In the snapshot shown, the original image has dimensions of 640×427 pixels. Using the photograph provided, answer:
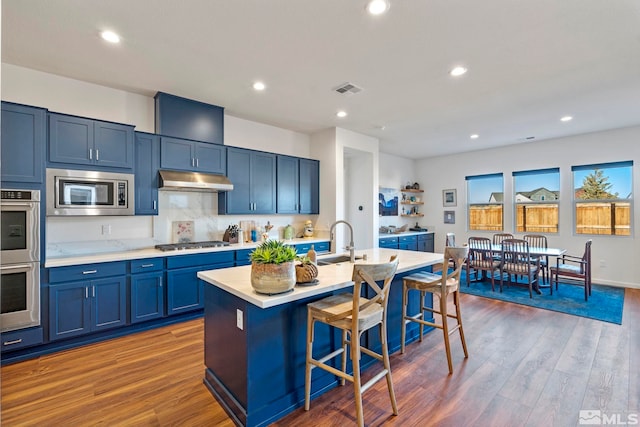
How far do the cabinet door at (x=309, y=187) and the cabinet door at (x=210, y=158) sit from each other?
144 cm

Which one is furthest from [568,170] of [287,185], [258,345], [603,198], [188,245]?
[188,245]

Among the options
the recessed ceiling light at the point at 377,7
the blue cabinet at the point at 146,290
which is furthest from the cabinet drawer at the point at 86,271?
the recessed ceiling light at the point at 377,7

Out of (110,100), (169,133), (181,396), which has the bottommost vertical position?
(181,396)

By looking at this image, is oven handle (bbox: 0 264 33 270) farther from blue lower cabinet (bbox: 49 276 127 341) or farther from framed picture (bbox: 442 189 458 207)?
framed picture (bbox: 442 189 458 207)

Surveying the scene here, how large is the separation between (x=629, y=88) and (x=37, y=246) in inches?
255

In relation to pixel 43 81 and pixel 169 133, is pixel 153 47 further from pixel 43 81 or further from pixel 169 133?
pixel 43 81

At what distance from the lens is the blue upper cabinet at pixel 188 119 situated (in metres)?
3.73

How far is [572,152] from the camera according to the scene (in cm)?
575

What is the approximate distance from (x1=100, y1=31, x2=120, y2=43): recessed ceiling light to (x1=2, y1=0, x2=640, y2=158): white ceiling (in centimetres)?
5

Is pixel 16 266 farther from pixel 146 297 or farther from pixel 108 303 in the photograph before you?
pixel 146 297

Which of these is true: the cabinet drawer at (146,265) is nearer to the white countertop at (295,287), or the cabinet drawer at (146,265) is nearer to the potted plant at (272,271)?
the white countertop at (295,287)

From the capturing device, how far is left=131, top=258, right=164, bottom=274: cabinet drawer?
10.8 feet

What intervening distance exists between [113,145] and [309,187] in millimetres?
2936

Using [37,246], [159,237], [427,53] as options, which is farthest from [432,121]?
[37,246]
